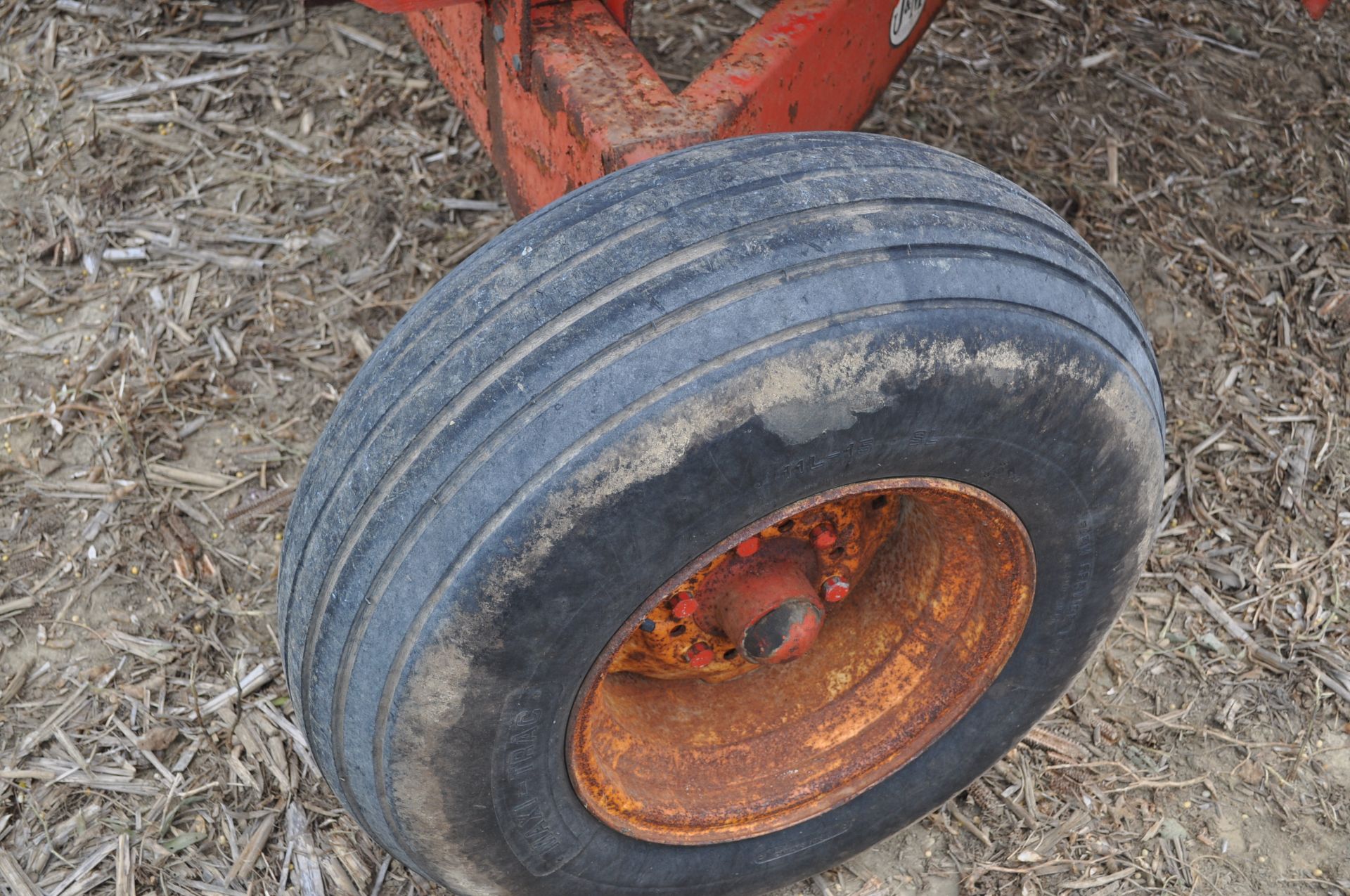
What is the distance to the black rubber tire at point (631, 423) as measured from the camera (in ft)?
4.94

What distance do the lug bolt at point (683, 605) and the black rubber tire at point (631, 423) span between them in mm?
343

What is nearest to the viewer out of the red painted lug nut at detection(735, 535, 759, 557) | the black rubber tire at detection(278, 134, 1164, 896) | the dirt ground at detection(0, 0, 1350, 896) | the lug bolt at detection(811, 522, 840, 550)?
the black rubber tire at detection(278, 134, 1164, 896)

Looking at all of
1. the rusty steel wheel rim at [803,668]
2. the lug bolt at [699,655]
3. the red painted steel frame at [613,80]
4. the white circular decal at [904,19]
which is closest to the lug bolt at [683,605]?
the rusty steel wheel rim at [803,668]

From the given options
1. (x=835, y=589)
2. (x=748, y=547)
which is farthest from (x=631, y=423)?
(x=835, y=589)

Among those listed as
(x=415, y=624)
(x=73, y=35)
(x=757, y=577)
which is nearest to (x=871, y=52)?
(x=757, y=577)

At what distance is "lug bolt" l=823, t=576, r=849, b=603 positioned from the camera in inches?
85.0

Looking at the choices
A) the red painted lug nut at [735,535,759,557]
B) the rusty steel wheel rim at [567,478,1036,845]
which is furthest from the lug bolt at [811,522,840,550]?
the red painted lug nut at [735,535,759,557]

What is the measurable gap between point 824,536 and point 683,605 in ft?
0.95

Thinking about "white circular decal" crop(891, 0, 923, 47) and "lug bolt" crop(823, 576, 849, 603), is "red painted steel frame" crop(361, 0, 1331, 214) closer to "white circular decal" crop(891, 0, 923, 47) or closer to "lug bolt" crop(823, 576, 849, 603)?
"white circular decal" crop(891, 0, 923, 47)

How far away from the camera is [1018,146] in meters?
4.00

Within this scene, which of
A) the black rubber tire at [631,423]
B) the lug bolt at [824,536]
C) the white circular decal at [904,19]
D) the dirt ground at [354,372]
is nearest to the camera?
the black rubber tire at [631,423]

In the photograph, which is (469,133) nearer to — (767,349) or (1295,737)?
(767,349)

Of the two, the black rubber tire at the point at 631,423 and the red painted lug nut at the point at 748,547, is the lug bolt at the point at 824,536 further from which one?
the black rubber tire at the point at 631,423

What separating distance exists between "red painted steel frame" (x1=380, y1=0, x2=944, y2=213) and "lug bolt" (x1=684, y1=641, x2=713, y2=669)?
2.89 ft
